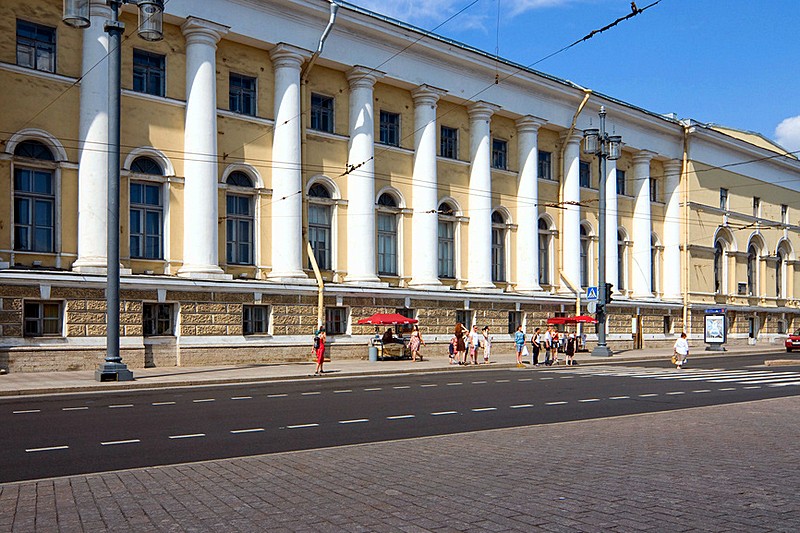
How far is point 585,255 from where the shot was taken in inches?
1928

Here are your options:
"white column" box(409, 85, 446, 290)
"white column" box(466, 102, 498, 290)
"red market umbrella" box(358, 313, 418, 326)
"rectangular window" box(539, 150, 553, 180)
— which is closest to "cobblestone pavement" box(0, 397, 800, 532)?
"red market umbrella" box(358, 313, 418, 326)

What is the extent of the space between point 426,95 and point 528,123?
24.0ft

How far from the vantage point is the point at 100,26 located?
2831 centimetres

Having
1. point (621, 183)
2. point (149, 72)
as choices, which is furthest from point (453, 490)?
point (621, 183)

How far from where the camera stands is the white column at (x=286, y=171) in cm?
3325

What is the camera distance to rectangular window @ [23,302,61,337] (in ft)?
85.0

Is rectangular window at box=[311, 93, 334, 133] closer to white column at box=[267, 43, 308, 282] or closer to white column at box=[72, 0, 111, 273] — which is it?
white column at box=[267, 43, 308, 282]

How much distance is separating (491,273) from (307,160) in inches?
468

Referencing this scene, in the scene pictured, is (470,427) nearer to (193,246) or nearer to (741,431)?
(741,431)

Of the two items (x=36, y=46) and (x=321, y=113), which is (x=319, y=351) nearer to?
(x=321, y=113)

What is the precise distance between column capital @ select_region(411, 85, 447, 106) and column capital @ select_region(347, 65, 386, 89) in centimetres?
255

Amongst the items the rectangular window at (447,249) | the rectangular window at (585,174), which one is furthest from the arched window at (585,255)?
the rectangular window at (447,249)

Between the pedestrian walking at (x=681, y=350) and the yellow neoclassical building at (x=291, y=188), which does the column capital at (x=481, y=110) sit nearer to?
the yellow neoclassical building at (x=291, y=188)

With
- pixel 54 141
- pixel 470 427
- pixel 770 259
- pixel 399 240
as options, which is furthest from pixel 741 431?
pixel 770 259
